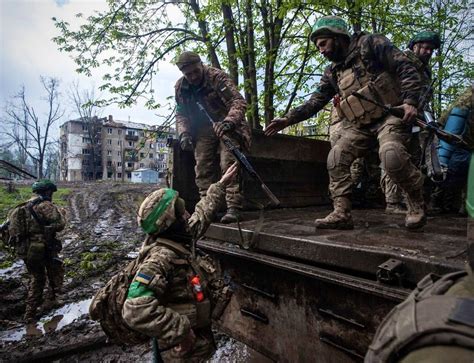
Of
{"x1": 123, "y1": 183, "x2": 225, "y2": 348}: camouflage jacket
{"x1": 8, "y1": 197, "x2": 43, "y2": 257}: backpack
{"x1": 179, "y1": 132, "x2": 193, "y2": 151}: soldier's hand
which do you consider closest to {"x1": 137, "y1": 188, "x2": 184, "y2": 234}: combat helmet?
{"x1": 123, "y1": 183, "x2": 225, "y2": 348}: camouflage jacket

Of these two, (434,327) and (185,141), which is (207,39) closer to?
(185,141)

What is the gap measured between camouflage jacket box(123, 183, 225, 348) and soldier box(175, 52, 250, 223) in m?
1.10

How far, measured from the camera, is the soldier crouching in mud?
5.13 m

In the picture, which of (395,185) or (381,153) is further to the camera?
(395,185)

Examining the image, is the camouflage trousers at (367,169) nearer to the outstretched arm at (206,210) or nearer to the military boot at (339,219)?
the military boot at (339,219)

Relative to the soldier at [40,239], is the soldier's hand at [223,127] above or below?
above

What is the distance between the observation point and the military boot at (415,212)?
7.75 feet

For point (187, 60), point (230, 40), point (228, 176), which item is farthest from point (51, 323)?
point (230, 40)

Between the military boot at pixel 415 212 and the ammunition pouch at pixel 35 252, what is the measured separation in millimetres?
5113

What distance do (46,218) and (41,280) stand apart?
94 centimetres

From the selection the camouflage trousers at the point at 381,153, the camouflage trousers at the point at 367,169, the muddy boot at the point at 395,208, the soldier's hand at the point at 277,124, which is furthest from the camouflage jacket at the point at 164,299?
the camouflage trousers at the point at 367,169

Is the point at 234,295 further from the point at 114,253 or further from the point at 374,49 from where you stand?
the point at 114,253

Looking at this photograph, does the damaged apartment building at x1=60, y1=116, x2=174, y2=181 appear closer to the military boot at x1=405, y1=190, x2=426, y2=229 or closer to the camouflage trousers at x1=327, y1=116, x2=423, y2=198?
the camouflage trousers at x1=327, y1=116, x2=423, y2=198

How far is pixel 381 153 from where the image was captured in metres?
2.41
